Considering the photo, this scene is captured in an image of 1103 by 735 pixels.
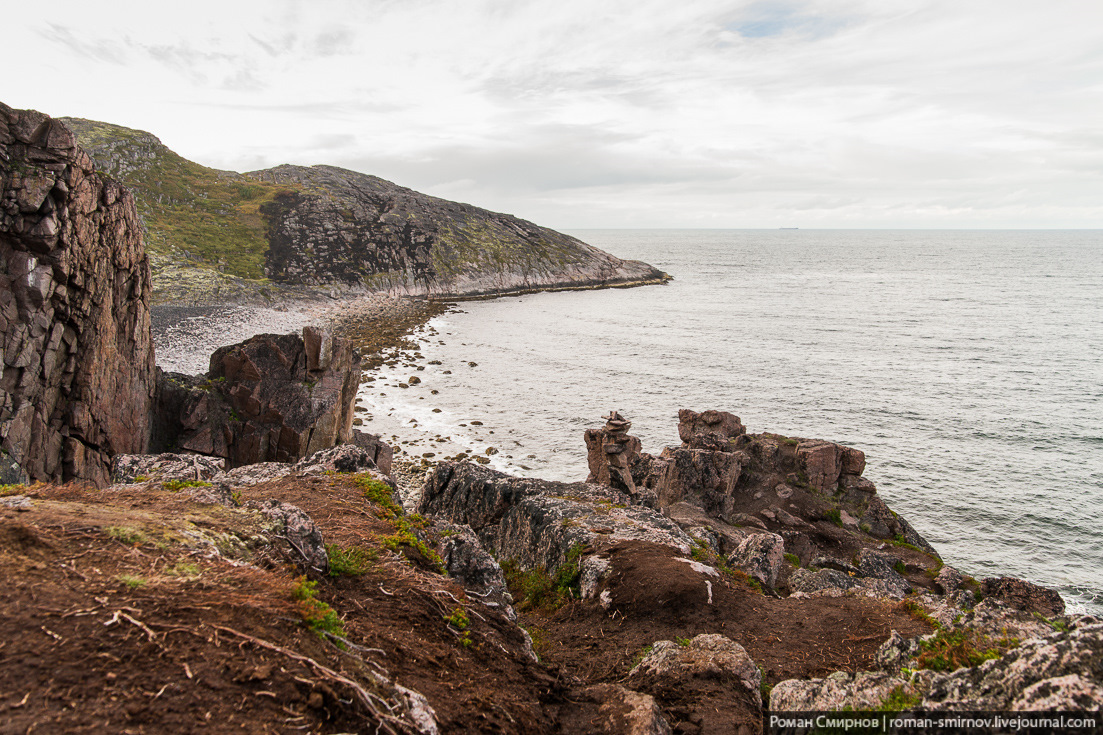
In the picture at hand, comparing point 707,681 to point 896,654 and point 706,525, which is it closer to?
point 896,654

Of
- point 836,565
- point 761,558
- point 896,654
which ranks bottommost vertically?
point 836,565

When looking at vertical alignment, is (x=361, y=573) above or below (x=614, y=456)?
above

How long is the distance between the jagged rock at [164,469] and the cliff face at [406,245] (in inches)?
3557

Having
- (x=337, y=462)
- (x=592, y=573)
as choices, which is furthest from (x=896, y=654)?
(x=337, y=462)

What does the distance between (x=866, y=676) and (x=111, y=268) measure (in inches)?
1147

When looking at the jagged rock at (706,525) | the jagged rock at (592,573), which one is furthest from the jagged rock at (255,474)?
the jagged rock at (706,525)

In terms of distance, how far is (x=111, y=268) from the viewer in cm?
2470

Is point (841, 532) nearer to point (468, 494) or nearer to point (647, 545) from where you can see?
point (647, 545)

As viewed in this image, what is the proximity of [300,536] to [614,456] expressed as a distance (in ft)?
78.8

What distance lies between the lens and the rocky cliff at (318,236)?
95.9m

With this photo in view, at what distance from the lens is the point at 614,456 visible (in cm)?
3303

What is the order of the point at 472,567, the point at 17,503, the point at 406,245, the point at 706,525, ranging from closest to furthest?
the point at 17,503 < the point at 472,567 < the point at 706,525 < the point at 406,245

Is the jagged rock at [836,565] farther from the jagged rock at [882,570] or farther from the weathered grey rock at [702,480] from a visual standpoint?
the weathered grey rock at [702,480]

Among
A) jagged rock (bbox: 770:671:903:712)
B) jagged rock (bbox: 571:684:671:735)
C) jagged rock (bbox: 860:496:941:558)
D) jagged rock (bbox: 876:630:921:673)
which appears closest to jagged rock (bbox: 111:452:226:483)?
jagged rock (bbox: 571:684:671:735)
